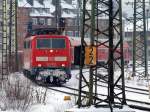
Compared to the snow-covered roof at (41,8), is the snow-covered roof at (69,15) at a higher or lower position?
lower

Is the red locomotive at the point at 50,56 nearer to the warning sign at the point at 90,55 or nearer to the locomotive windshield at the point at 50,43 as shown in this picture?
the locomotive windshield at the point at 50,43

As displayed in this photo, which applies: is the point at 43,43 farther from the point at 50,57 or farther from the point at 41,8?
the point at 41,8

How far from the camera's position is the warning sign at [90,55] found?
47.1 feet

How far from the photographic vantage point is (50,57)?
2767 centimetres

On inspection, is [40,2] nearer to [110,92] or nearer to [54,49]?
[54,49]

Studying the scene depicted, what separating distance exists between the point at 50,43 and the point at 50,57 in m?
0.81

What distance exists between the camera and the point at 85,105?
1540cm

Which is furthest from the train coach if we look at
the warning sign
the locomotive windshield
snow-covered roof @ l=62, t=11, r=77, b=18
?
snow-covered roof @ l=62, t=11, r=77, b=18

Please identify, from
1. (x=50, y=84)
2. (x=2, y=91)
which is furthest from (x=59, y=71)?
(x=2, y=91)

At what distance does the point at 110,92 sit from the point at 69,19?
88.9 meters

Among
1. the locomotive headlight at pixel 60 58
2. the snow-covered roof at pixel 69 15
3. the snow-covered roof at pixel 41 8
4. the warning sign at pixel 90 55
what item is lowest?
the locomotive headlight at pixel 60 58

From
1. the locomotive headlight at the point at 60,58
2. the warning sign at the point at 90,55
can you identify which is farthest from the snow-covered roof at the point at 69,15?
the warning sign at the point at 90,55

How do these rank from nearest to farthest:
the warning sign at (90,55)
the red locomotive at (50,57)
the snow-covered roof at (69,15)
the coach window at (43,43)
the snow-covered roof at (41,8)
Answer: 1. the warning sign at (90,55)
2. the red locomotive at (50,57)
3. the coach window at (43,43)
4. the snow-covered roof at (41,8)
5. the snow-covered roof at (69,15)

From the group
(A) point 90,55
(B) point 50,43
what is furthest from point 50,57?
(A) point 90,55
